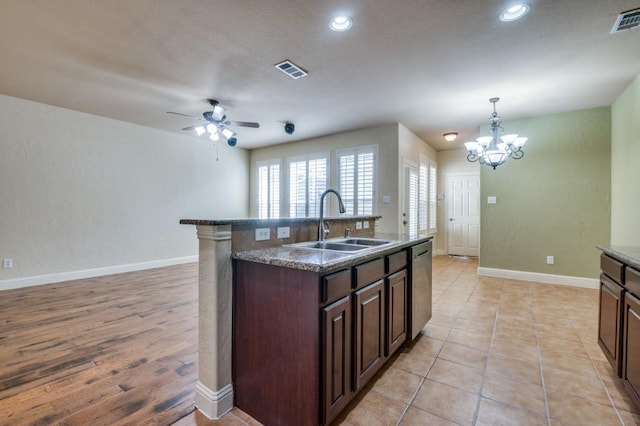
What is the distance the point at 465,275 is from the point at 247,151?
5618 mm

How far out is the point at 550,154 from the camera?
15.0 feet

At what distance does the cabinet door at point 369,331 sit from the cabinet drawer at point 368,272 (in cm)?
4

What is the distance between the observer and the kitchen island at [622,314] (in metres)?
1.60

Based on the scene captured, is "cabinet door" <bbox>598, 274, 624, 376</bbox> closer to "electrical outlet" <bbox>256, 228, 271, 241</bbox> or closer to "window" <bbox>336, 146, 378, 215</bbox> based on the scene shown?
"electrical outlet" <bbox>256, 228, 271, 241</bbox>

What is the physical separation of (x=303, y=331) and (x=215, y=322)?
569mm

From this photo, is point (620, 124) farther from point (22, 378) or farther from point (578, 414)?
point (22, 378)

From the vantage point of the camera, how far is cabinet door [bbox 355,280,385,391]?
66.4 inches

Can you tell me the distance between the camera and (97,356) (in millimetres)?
2311

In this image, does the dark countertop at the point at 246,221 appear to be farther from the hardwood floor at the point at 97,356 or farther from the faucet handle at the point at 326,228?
the hardwood floor at the point at 97,356

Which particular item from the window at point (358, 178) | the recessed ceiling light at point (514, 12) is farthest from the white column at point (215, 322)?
the window at point (358, 178)

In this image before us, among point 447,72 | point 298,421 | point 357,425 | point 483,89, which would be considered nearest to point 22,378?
point 298,421

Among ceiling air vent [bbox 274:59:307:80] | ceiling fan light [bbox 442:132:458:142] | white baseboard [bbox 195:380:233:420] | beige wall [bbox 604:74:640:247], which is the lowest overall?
white baseboard [bbox 195:380:233:420]

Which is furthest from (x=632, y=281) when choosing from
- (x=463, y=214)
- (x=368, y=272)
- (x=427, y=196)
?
(x=463, y=214)

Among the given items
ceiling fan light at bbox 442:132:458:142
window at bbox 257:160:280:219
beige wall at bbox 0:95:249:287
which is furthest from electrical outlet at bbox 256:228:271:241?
window at bbox 257:160:280:219
